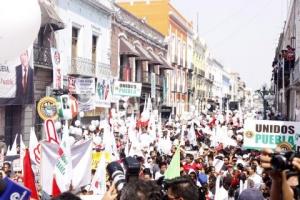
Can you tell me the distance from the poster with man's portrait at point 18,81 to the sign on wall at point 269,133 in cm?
666

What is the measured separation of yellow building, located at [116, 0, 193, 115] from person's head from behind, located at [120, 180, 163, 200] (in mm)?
33765

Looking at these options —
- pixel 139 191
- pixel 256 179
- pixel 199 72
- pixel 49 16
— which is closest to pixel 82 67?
pixel 49 16

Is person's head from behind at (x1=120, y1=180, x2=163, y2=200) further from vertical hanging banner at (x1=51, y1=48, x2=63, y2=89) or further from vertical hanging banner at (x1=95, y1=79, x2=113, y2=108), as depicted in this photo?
vertical hanging banner at (x1=95, y1=79, x2=113, y2=108)

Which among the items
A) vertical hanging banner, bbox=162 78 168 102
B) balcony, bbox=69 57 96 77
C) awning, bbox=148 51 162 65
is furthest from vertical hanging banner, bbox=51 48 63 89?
vertical hanging banner, bbox=162 78 168 102

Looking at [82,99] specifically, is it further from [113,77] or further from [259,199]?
[259,199]

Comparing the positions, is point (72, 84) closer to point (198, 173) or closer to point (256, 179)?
point (198, 173)

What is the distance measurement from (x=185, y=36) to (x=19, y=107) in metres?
32.2

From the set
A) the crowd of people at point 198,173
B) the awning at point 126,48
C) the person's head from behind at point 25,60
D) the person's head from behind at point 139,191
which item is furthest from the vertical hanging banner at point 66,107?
the awning at point 126,48

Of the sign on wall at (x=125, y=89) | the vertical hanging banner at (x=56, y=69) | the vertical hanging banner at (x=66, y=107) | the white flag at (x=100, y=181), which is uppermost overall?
the vertical hanging banner at (x=56, y=69)

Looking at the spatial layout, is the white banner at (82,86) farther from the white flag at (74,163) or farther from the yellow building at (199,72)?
the yellow building at (199,72)

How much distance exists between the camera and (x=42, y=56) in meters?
16.7

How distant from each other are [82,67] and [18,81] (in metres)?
5.63

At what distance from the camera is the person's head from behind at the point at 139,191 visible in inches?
112

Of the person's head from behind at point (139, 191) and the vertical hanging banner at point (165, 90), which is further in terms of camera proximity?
the vertical hanging banner at point (165, 90)
